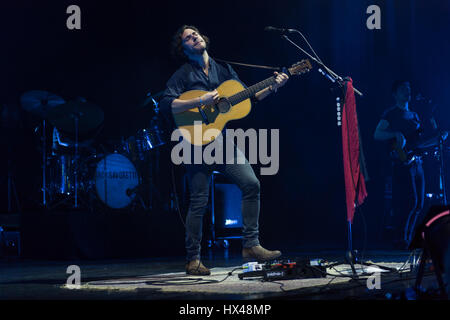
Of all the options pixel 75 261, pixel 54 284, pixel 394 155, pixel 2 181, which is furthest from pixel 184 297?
pixel 2 181

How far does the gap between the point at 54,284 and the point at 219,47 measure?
5062 millimetres

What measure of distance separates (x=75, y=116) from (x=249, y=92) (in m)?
3.78

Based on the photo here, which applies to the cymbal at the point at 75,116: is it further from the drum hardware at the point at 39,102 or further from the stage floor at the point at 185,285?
the stage floor at the point at 185,285

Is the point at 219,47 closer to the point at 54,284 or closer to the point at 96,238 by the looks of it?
the point at 96,238

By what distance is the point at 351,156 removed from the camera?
378cm

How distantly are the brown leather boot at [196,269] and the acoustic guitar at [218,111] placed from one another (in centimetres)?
92

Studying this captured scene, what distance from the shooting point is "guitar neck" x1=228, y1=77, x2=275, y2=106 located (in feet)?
13.8

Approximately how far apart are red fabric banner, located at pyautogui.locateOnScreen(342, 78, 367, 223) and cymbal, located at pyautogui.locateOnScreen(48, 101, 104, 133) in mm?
4429

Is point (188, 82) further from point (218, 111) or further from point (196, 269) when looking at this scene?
point (196, 269)

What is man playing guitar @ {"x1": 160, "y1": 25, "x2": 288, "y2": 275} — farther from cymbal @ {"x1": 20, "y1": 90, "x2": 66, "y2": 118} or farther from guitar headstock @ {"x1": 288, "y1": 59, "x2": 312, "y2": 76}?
cymbal @ {"x1": 20, "y1": 90, "x2": 66, "y2": 118}

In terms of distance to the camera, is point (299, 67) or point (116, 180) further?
point (116, 180)

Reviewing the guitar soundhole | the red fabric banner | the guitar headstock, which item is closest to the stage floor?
the red fabric banner

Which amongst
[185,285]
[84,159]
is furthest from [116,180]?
[185,285]

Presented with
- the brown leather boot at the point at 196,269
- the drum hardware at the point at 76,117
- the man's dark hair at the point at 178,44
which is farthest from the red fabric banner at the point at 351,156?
the drum hardware at the point at 76,117
